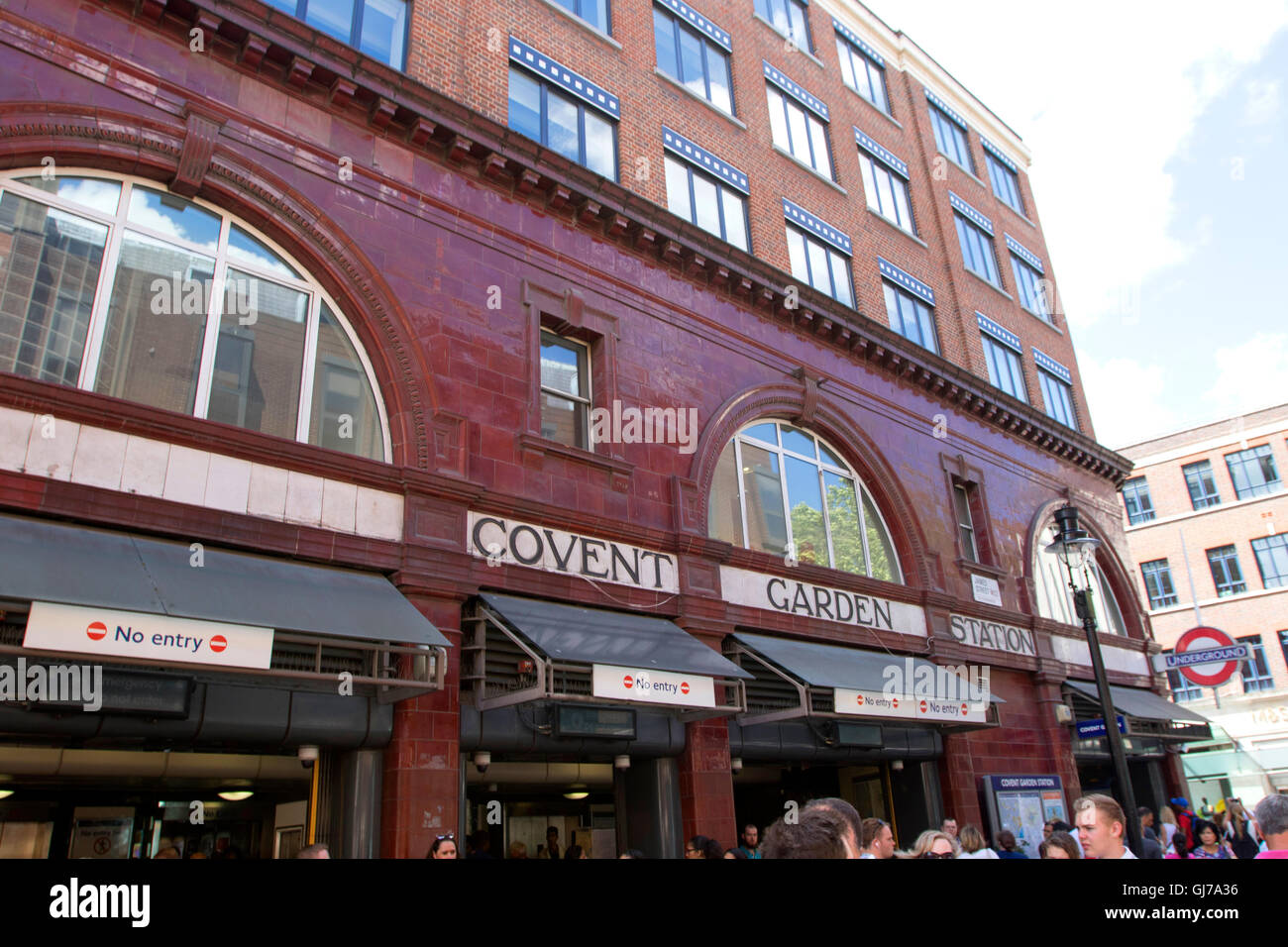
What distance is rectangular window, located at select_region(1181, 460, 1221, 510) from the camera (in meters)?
42.3

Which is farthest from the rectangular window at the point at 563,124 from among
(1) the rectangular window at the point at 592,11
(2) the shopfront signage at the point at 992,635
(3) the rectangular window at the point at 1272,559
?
(3) the rectangular window at the point at 1272,559

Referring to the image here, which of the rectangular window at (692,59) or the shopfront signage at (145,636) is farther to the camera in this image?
the rectangular window at (692,59)

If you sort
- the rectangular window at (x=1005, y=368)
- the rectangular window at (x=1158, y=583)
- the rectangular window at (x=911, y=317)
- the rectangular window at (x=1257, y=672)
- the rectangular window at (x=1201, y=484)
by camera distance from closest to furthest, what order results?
1. the rectangular window at (x=911, y=317)
2. the rectangular window at (x=1005, y=368)
3. the rectangular window at (x=1257, y=672)
4. the rectangular window at (x=1201, y=484)
5. the rectangular window at (x=1158, y=583)

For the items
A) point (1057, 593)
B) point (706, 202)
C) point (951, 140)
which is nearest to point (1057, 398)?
point (1057, 593)

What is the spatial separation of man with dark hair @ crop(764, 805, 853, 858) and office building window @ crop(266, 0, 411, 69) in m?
12.5

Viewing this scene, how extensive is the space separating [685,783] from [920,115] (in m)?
21.5

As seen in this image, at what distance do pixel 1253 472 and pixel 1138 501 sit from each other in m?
5.29

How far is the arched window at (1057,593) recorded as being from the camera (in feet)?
72.7

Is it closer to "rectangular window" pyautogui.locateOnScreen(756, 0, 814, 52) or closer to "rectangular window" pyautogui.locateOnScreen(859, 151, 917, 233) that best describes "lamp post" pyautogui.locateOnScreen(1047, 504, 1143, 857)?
"rectangular window" pyautogui.locateOnScreen(859, 151, 917, 233)

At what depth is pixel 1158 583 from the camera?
4338cm

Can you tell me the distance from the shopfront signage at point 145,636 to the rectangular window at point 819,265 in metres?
13.8

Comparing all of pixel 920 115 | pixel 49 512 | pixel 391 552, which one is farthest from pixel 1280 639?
pixel 49 512

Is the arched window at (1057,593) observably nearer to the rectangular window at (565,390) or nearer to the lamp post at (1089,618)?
the lamp post at (1089,618)

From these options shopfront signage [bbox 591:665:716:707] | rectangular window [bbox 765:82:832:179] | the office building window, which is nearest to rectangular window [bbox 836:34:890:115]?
rectangular window [bbox 765:82:832:179]
